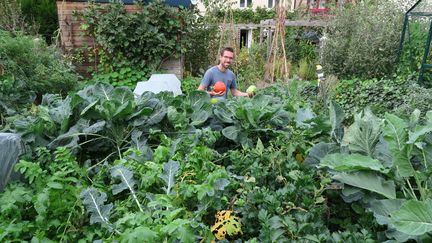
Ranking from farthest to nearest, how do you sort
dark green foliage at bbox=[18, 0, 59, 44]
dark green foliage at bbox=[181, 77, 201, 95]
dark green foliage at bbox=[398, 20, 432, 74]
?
dark green foliage at bbox=[18, 0, 59, 44]
dark green foliage at bbox=[398, 20, 432, 74]
dark green foliage at bbox=[181, 77, 201, 95]

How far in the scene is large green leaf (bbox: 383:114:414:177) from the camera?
1.43 metres

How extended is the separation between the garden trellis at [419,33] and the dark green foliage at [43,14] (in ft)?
29.1

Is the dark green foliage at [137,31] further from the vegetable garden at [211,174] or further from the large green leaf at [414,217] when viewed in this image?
the large green leaf at [414,217]

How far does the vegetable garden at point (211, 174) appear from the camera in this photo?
1321mm

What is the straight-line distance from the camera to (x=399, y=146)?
146 cm

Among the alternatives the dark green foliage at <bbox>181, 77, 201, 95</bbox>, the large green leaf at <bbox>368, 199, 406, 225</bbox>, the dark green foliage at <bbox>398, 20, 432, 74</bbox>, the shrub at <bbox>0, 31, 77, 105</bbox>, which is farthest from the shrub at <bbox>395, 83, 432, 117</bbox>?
the shrub at <bbox>0, 31, 77, 105</bbox>

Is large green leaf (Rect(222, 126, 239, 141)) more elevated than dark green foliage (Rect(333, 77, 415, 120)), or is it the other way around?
large green leaf (Rect(222, 126, 239, 141))

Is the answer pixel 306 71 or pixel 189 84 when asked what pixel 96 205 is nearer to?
pixel 189 84

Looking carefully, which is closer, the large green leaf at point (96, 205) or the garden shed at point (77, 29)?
the large green leaf at point (96, 205)

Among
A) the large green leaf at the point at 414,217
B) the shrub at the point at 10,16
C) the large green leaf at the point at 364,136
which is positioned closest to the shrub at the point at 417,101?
the large green leaf at the point at 364,136

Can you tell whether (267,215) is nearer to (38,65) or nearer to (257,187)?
(257,187)

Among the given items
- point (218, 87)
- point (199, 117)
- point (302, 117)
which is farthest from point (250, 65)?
point (199, 117)

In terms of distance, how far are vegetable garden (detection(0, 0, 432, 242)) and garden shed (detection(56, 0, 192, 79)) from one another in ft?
19.1

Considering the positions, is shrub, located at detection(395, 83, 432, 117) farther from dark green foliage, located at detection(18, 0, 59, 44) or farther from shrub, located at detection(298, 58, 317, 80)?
dark green foliage, located at detection(18, 0, 59, 44)
